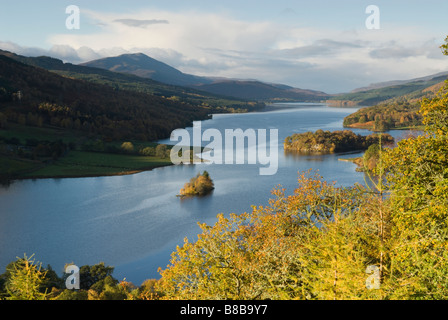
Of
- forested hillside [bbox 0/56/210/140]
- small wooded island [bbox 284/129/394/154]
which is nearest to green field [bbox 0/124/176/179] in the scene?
forested hillside [bbox 0/56/210/140]

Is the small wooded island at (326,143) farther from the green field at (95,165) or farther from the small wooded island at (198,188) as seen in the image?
the small wooded island at (198,188)

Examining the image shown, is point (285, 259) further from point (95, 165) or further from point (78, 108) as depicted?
point (78, 108)

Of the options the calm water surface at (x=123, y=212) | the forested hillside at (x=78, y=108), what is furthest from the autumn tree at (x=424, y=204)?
the forested hillside at (x=78, y=108)

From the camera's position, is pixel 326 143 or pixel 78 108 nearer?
pixel 326 143

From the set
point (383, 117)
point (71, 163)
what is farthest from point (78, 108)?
point (383, 117)

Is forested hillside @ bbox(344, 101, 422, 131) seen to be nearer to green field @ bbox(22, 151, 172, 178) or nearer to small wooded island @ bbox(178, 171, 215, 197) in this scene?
green field @ bbox(22, 151, 172, 178)
